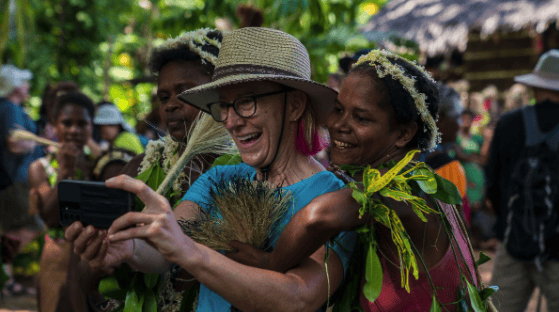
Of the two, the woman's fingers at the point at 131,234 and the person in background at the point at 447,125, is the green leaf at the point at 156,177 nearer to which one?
the woman's fingers at the point at 131,234

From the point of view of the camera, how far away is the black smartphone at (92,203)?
5.89 ft

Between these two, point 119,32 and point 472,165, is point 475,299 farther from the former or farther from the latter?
point 119,32

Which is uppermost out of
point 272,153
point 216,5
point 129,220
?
point 216,5

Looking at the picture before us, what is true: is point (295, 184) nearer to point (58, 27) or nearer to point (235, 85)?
point (235, 85)

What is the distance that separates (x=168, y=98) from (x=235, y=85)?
83 cm

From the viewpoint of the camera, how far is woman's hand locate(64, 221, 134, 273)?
1.85 meters

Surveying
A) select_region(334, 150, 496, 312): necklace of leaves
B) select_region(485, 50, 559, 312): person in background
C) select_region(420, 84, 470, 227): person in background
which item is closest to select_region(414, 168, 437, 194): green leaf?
select_region(334, 150, 496, 312): necklace of leaves

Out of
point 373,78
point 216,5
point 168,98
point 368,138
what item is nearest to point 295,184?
point 368,138

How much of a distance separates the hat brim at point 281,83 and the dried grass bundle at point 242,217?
350 mm

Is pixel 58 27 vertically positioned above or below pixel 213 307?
above

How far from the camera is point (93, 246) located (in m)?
1.88

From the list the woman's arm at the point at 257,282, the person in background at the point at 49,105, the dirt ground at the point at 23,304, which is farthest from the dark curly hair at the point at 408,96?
the dirt ground at the point at 23,304

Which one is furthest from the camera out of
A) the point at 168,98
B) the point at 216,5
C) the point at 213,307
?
the point at 216,5

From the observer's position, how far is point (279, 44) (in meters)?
2.26
